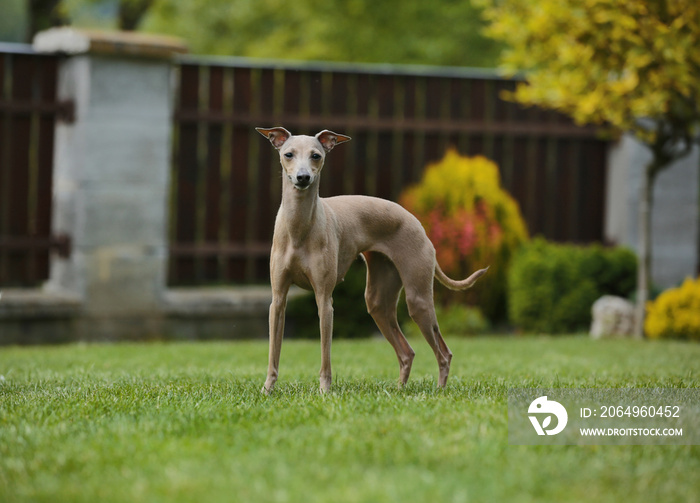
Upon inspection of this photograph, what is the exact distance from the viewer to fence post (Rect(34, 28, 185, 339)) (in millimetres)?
10656

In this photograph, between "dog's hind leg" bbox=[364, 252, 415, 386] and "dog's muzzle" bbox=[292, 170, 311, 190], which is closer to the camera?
"dog's muzzle" bbox=[292, 170, 311, 190]

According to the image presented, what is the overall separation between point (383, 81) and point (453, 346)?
14.3ft

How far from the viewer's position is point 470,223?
11.5m

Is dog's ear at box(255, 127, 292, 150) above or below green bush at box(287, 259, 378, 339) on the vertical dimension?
above

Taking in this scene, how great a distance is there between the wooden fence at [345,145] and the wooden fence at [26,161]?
1.56 metres

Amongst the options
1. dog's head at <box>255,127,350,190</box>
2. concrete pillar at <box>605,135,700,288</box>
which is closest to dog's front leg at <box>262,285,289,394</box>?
dog's head at <box>255,127,350,190</box>

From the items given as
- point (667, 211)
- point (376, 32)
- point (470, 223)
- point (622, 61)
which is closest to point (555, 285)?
point (470, 223)

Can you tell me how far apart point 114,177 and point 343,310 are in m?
3.22

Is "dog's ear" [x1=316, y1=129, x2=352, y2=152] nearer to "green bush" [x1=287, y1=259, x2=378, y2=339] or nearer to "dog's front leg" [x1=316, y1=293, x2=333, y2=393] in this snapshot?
"dog's front leg" [x1=316, y1=293, x2=333, y2=393]

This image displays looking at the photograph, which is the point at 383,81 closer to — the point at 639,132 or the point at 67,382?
the point at 639,132

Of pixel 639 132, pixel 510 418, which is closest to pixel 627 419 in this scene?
pixel 510 418

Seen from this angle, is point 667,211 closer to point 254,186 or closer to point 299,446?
point 254,186

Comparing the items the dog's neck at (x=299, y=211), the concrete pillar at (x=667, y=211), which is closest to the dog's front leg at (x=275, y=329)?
the dog's neck at (x=299, y=211)

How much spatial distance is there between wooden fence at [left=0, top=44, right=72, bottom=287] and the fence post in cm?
13
